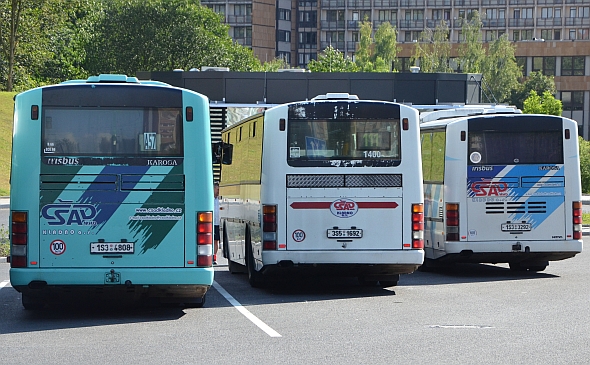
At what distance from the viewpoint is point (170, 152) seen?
1312 centimetres

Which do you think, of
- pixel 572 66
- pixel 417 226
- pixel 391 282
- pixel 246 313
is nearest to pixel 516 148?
pixel 391 282

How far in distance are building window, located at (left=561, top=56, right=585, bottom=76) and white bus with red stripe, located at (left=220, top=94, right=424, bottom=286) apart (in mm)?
117367

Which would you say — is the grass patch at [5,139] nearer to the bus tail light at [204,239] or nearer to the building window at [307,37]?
the bus tail light at [204,239]

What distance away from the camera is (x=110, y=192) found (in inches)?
514

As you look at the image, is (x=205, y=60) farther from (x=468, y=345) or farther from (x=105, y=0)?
(x=468, y=345)

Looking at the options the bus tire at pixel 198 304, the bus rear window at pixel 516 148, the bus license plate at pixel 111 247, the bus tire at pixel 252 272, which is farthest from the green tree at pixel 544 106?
the bus license plate at pixel 111 247

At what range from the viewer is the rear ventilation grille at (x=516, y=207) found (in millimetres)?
19281

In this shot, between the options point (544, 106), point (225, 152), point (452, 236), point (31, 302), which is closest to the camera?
point (31, 302)

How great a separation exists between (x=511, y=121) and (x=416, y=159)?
150 inches

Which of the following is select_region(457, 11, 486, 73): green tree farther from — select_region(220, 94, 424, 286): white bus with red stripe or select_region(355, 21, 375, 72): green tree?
select_region(220, 94, 424, 286): white bus with red stripe

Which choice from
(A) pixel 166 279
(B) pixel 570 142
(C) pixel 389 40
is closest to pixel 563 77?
(C) pixel 389 40

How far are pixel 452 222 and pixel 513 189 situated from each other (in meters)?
1.17

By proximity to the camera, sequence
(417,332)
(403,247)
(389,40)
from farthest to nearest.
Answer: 1. (389,40)
2. (403,247)
3. (417,332)

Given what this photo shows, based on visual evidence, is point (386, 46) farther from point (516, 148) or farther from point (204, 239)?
point (204, 239)
